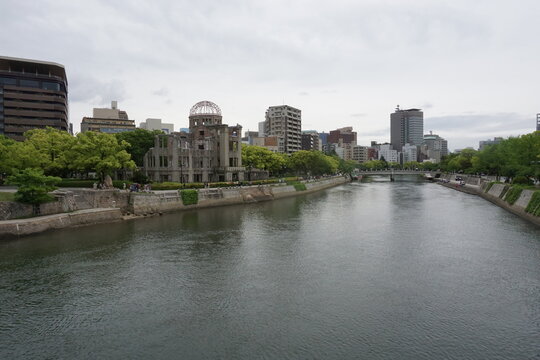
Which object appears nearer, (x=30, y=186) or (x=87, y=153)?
(x=30, y=186)

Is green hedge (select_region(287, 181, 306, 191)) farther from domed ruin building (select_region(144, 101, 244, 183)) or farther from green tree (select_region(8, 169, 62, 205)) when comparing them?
green tree (select_region(8, 169, 62, 205))

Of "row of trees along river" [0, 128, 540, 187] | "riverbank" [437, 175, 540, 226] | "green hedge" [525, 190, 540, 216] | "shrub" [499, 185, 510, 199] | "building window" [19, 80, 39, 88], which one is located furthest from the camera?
"building window" [19, 80, 39, 88]

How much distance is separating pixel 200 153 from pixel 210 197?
21076 mm

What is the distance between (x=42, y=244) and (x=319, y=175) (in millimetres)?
127095

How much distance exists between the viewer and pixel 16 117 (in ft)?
403

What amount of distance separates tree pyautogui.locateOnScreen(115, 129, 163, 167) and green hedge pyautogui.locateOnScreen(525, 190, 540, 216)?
278 feet

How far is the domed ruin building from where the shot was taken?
85688mm

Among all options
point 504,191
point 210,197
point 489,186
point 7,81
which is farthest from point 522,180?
point 7,81

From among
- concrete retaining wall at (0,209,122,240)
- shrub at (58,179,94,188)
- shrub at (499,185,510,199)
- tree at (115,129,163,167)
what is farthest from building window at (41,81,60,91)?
shrub at (499,185,510,199)

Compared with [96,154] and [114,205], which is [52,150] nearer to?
[96,154]

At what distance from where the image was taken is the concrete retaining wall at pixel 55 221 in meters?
43.4

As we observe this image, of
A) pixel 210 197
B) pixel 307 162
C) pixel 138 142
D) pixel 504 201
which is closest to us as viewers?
pixel 504 201

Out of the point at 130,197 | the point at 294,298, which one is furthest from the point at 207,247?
the point at 130,197

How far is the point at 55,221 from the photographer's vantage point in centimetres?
4856
